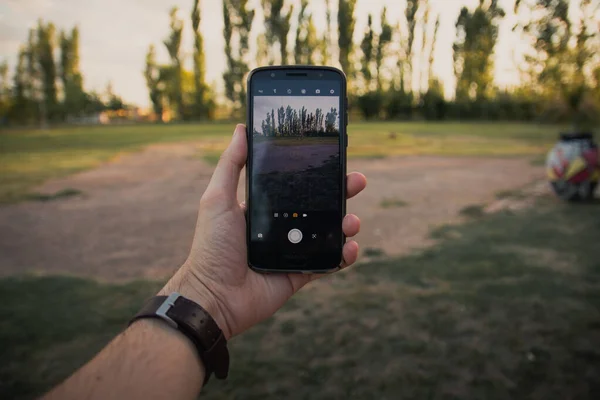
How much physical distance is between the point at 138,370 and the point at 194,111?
54380 mm

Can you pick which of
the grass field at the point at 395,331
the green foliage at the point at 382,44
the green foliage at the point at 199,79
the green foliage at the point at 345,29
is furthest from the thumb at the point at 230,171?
the green foliage at the point at 199,79

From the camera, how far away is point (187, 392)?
4.97ft

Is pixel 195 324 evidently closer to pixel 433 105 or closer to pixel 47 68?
pixel 433 105

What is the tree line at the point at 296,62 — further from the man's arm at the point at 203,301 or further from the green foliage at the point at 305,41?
the man's arm at the point at 203,301

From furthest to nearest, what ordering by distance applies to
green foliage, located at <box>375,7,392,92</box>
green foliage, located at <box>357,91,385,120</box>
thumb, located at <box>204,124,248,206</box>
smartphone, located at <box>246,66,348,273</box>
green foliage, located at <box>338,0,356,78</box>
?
green foliage, located at <box>357,91,385,120</box> → green foliage, located at <box>375,7,392,92</box> → green foliage, located at <box>338,0,356,78</box> → smartphone, located at <box>246,66,348,273</box> → thumb, located at <box>204,124,248,206</box>

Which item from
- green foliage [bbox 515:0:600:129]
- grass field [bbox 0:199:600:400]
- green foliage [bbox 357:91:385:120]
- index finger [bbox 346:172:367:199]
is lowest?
grass field [bbox 0:199:600:400]

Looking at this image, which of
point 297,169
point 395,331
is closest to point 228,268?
point 297,169

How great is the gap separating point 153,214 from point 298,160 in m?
5.59

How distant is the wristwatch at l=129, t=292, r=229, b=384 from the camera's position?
1.62m

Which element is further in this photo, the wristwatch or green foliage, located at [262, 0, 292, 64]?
green foliage, located at [262, 0, 292, 64]

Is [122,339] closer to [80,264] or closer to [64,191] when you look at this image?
[80,264]

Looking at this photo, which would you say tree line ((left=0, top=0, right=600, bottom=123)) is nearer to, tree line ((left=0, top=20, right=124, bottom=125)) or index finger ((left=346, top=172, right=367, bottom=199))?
tree line ((left=0, top=20, right=124, bottom=125))

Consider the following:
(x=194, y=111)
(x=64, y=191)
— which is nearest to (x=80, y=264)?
(x=64, y=191)

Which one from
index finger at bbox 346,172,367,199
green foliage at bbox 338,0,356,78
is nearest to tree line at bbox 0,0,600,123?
green foliage at bbox 338,0,356,78
